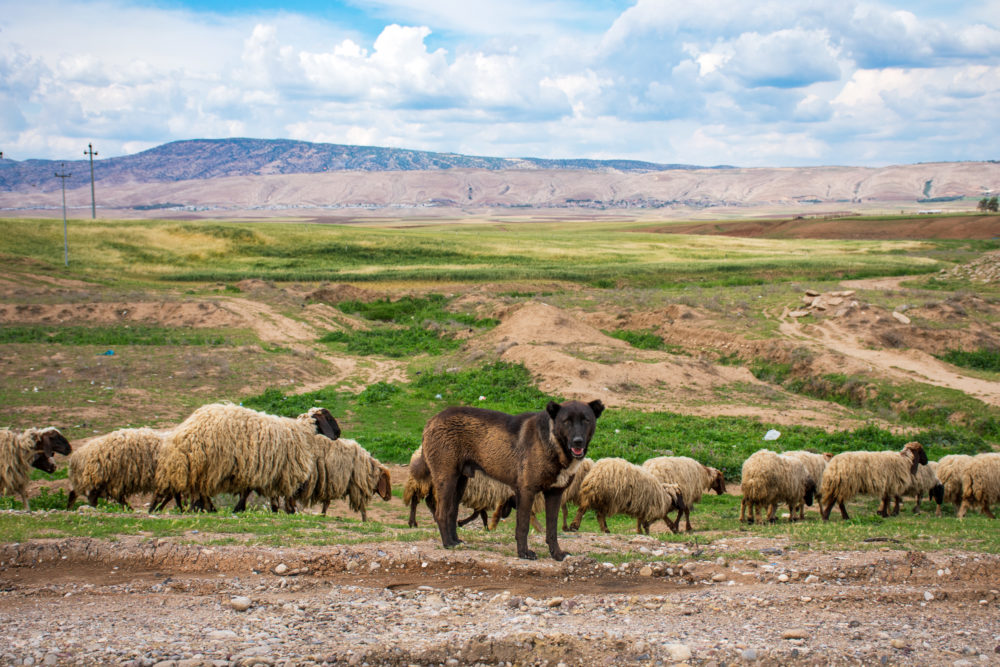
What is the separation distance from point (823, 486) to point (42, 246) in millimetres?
73705

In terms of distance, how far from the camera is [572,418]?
28.2 ft

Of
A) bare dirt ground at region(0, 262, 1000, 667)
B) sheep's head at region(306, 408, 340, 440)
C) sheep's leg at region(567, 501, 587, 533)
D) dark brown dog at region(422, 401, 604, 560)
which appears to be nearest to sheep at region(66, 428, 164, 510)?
sheep's head at region(306, 408, 340, 440)

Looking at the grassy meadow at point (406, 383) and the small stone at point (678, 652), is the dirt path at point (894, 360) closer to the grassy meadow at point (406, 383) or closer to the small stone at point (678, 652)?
the grassy meadow at point (406, 383)

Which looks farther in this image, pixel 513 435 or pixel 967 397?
pixel 967 397

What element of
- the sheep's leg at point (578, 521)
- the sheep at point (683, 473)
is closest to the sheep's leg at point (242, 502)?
the sheep's leg at point (578, 521)

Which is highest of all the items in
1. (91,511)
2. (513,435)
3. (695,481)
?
(513,435)

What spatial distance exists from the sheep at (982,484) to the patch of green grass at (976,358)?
1626 centimetres

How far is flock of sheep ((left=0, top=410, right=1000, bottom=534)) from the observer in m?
12.9

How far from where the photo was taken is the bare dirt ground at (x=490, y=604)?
252 inches

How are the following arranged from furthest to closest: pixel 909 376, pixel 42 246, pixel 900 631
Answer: pixel 42 246 < pixel 909 376 < pixel 900 631

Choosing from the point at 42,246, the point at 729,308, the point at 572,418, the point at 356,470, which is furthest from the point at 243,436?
the point at 42,246

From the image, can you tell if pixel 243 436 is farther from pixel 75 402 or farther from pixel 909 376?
pixel 909 376

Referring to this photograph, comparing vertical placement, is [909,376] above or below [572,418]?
below

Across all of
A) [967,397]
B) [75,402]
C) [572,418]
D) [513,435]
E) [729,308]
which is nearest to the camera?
[572,418]
